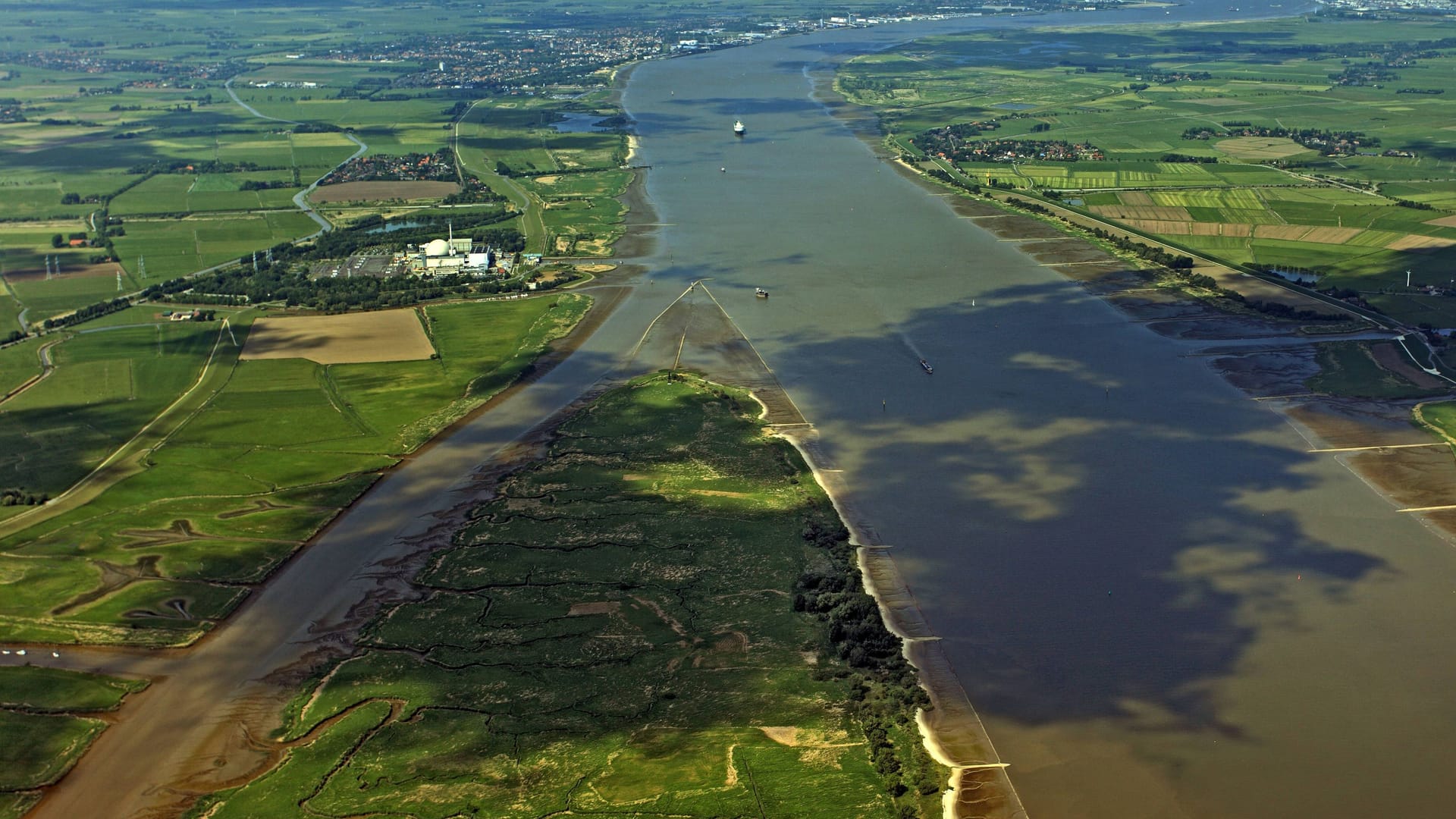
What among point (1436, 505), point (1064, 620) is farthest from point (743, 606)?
point (1436, 505)

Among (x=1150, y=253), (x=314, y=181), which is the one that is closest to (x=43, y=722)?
(x=1150, y=253)

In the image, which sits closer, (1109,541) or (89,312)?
(1109,541)

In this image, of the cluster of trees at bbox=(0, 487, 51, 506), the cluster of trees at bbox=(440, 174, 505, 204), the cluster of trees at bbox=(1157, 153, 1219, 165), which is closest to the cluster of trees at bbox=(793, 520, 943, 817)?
the cluster of trees at bbox=(0, 487, 51, 506)

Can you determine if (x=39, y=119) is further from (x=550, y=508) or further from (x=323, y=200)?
(x=550, y=508)

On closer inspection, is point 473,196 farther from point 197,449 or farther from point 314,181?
point 197,449

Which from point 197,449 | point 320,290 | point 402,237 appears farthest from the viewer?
point 402,237
